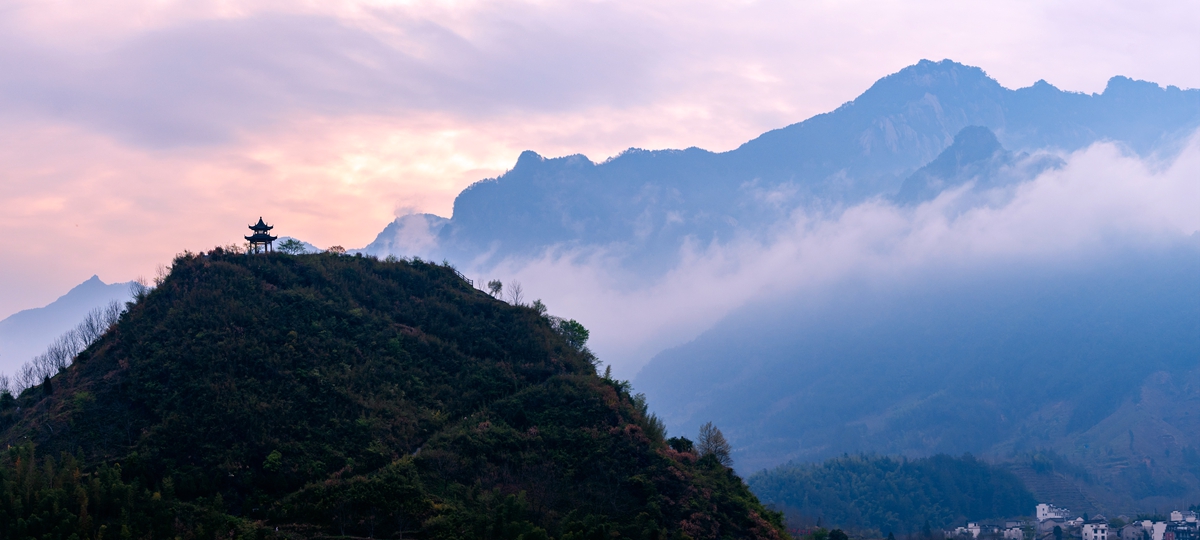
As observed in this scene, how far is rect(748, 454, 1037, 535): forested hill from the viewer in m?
180

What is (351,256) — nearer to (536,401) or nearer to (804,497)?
(536,401)

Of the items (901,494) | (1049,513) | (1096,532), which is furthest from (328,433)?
(1049,513)

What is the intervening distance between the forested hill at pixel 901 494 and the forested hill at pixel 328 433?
112534 millimetres

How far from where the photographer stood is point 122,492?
182 ft

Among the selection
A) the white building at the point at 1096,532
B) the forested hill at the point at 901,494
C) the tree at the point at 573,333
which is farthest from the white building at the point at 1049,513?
the tree at the point at 573,333

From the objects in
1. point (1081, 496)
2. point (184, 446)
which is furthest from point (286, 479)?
point (1081, 496)

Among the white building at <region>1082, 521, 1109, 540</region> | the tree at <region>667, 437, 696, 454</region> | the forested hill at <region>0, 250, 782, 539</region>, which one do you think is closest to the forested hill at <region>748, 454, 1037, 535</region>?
the white building at <region>1082, 521, 1109, 540</region>

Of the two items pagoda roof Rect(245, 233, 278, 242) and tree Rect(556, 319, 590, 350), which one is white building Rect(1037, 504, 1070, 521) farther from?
pagoda roof Rect(245, 233, 278, 242)

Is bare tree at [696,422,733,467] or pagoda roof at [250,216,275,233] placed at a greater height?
pagoda roof at [250,216,275,233]

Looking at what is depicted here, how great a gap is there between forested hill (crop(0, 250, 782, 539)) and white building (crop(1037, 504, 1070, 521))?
123552 mm

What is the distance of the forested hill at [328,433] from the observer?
57688mm

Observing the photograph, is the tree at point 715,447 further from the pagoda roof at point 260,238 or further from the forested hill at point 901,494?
the forested hill at point 901,494

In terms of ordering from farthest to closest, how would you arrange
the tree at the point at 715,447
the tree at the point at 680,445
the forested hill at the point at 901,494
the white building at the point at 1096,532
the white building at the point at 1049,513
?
1. the forested hill at the point at 901,494
2. the white building at the point at 1049,513
3. the white building at the point at 1096,532
4. the tree at the point at 715,447
5. the tree at the point at 680,445

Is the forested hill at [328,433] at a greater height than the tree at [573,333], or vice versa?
the tree at [573,333]
